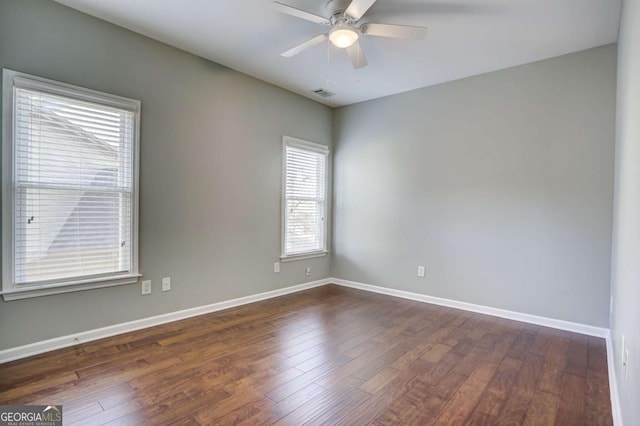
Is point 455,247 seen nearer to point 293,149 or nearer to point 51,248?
point 293,149

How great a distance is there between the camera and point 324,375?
7.54 feet

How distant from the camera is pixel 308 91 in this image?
4.41 metres

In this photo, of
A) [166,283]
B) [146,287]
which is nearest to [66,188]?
[146,287]

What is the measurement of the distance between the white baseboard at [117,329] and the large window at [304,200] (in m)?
0.74

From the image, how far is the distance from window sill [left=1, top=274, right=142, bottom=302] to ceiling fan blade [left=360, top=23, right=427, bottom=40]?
9.31ft

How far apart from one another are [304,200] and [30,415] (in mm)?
3418

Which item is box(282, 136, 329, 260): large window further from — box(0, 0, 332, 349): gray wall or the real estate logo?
the real estate logo

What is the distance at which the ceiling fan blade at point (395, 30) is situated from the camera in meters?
2.37

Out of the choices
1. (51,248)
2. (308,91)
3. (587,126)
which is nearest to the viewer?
(51,248)

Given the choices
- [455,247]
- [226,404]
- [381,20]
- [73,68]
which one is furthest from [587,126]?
[73,68]

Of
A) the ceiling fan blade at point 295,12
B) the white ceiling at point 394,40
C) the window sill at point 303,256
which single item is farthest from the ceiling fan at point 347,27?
the window sill at point 303,256

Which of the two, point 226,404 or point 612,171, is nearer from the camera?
→ point 226,404

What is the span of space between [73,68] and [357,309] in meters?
3.46

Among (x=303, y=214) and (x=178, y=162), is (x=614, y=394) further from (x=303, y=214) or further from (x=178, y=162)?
(x=178, y=162)
